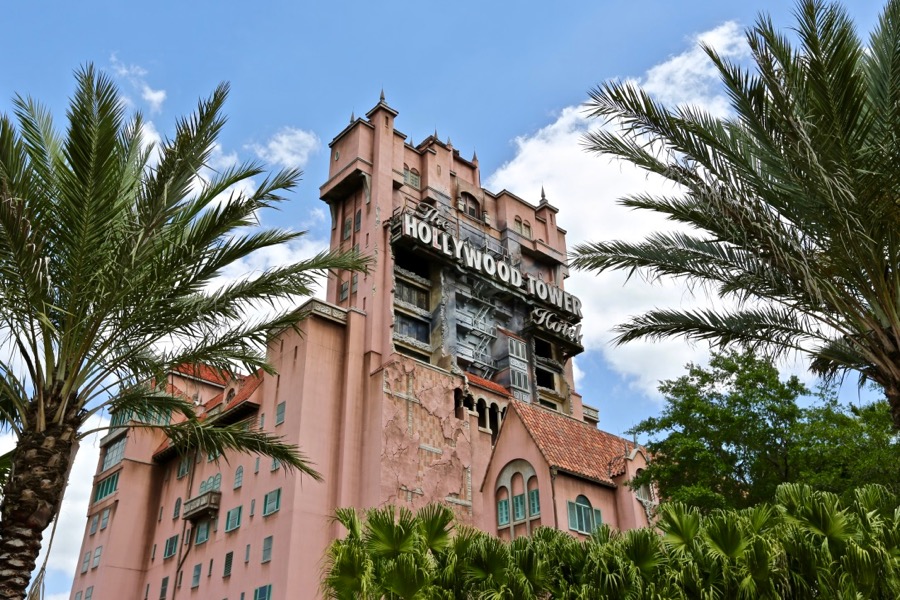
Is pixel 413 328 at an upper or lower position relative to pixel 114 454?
upper

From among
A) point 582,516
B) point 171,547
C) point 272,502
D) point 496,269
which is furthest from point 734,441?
point 171,547

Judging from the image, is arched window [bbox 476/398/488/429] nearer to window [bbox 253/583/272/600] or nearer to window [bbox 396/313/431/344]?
window [bbox 396/313/431/344]

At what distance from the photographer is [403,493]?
4303cm

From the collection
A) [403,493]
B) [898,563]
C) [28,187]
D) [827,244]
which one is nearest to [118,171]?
[28,187]

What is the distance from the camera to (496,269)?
56000mm

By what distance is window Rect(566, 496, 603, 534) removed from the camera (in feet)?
101

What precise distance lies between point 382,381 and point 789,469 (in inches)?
999

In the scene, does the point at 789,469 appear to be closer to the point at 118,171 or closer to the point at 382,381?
the point at 118,171

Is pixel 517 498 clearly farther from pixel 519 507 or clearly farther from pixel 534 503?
pixel 534 503

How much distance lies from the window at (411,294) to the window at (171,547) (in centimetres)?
2042

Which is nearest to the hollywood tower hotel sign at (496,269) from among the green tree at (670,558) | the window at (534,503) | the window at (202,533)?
the window at (202,533)

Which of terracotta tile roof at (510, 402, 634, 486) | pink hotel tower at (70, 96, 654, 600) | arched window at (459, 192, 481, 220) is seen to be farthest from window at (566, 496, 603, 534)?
arched window at (459, 192, 481, 220)

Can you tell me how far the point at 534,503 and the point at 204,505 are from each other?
2360 cm

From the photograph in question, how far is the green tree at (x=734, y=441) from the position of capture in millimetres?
24109
